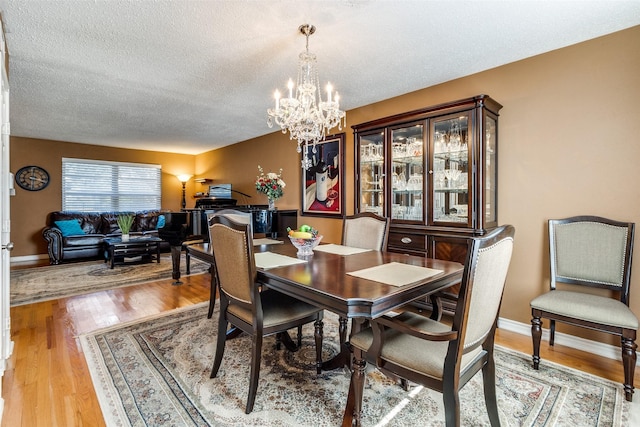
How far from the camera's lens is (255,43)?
240 cm

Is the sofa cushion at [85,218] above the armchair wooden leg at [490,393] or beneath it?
above

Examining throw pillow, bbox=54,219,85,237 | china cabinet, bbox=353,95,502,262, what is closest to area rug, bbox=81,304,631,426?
china cabinet, bbox=353,95,502,262

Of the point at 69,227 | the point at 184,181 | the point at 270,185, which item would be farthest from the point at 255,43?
the point at 184,181

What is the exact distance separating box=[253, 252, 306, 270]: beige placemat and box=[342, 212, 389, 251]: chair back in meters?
0.85

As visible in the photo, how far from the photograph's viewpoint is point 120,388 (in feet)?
6.17

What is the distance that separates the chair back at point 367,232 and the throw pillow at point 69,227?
5.50 metres

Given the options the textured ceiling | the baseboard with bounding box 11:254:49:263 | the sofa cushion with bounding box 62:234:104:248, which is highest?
the textured ceiling

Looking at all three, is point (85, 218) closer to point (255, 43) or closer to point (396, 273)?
point (255, 43)

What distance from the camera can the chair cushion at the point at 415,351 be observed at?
129 cm

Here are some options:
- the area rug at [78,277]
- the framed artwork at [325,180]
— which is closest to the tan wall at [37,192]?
the area rug at [78,277]

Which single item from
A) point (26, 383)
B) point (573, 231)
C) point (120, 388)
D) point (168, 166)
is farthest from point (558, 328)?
point (168, 166)

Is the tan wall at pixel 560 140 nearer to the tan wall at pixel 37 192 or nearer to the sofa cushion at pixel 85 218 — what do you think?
the sofa cushion at pixel 85 218

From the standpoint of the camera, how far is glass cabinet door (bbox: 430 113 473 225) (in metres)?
2.79

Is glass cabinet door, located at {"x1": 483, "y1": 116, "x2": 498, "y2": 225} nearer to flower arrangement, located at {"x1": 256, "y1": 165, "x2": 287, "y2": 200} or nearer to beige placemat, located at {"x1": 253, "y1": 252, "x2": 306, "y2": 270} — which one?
beige placemat, located at {"x1": 253, "y1": 252, "x2": 306, "y2": 270}
